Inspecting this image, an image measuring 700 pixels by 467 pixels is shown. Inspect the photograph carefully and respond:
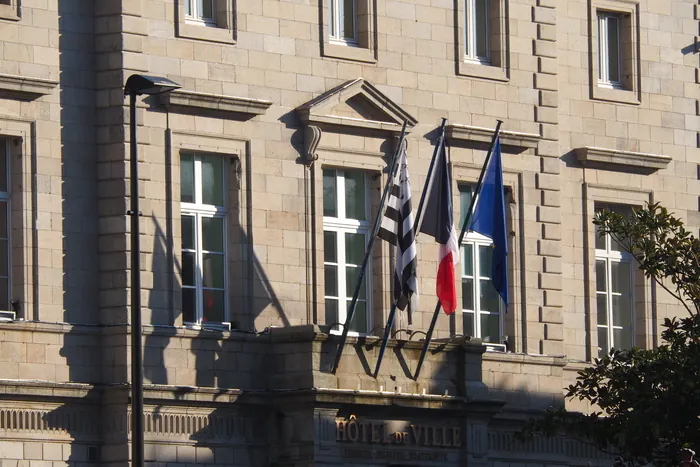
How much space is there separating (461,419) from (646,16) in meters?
10.2

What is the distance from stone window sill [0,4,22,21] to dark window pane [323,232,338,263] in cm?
696

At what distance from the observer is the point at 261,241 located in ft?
153

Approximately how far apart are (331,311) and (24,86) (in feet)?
23.4

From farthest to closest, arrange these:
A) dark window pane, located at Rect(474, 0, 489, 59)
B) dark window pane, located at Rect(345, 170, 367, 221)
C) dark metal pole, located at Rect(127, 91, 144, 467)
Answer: dark window pane, located at Rect(474, 0, 489, 59), dark window pane, located at Rect(345, 170, 367, 221), dark metal pole, located at Rect(127, 91, 144, 467)

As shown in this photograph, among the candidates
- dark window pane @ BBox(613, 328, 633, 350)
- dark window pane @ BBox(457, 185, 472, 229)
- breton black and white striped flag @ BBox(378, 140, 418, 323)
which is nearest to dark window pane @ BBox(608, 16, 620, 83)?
dark window pane @ BBox(613, 328, 633, 350)

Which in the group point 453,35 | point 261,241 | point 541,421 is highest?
point 453,35

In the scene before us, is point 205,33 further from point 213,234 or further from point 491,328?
point 491,328

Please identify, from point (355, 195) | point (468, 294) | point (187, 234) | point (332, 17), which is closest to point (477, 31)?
point (332, 17)

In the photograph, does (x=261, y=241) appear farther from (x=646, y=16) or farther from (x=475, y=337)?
(x=646, y=16)

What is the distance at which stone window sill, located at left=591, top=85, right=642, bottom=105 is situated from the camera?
5362cm

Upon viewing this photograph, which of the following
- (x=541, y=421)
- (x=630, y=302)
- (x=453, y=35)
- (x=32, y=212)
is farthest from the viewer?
(x=630, y=302)

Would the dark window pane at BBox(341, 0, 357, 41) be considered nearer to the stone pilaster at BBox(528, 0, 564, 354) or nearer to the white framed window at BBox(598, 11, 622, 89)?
the stone pilaster at BBox(528, 0, 564, 354)

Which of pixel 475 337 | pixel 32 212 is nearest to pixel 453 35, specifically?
pixel 475 337

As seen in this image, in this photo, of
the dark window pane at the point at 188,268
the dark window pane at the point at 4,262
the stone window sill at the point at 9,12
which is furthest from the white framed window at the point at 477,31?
the dark window pane at the point at 4,262
